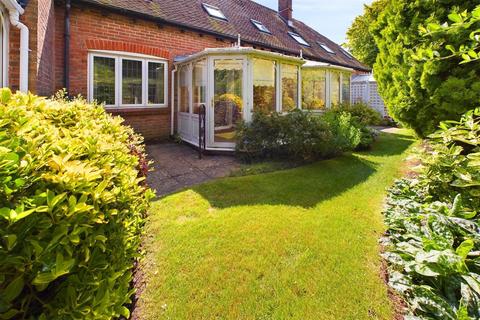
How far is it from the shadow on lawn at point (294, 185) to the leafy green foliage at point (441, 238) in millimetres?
1315

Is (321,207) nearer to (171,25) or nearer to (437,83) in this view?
(437,83)

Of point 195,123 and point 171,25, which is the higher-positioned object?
point 171,25

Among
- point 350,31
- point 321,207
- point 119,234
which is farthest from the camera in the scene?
point 350,31

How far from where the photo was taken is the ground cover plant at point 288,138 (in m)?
7.48

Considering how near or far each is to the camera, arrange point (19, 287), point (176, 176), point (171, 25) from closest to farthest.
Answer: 1. point (19, 287)
2. point (176, 176)
3. point (171, 25)

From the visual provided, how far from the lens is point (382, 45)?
333 inches

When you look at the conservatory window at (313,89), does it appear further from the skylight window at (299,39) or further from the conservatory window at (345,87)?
the skylight window at (299,39)

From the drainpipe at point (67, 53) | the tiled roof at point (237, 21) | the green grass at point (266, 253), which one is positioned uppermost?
the tiled roof at point (237, 21)

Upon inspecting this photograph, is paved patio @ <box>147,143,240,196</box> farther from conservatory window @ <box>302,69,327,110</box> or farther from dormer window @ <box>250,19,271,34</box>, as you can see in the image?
dormer window @ <box>250,19,271,34</box>

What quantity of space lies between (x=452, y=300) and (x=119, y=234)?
9.02ft

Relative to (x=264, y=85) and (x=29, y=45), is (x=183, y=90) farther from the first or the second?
(x=29, y=45)

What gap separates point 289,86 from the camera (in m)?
10.1

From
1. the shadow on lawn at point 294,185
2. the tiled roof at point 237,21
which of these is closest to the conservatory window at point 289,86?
the shadow on lawn at point 294,185

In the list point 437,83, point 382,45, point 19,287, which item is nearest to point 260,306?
point 19,287
